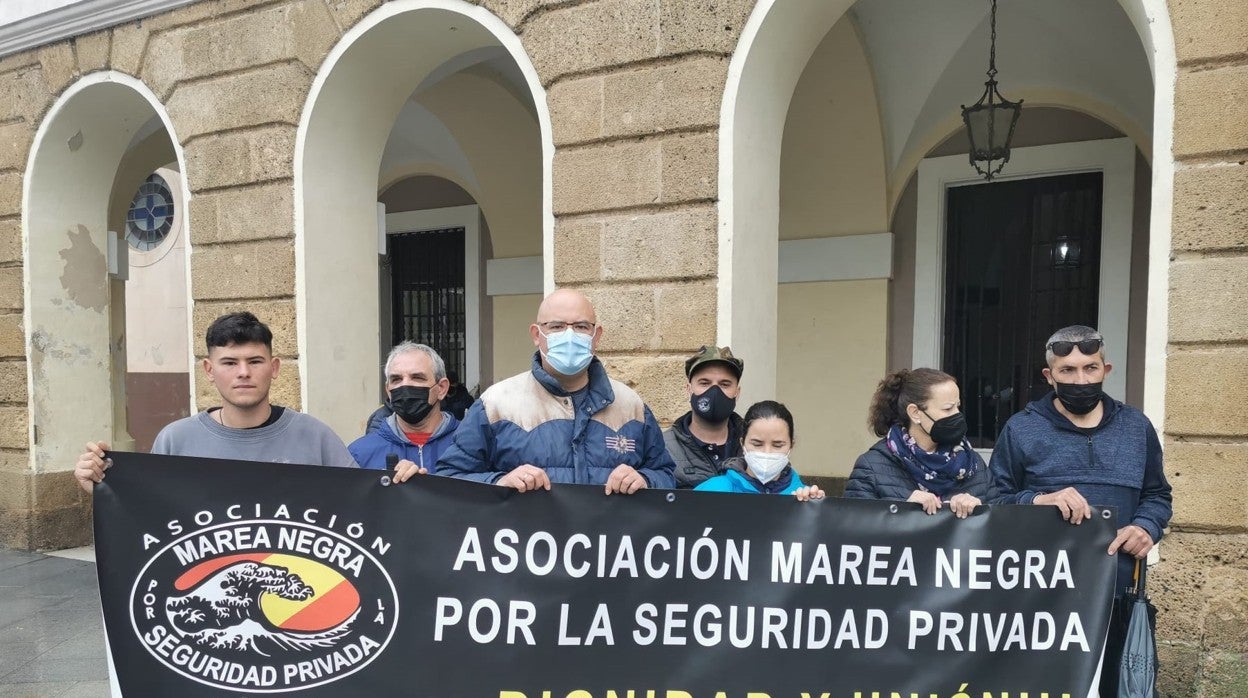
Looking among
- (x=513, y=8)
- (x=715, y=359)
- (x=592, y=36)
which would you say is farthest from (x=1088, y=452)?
(x=513, y=8)

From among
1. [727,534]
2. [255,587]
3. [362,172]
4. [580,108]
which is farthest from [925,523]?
[362,172]

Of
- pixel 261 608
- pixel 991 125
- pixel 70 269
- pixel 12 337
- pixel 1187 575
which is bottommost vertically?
pixel 1187 575

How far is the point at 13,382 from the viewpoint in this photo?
7.50 m

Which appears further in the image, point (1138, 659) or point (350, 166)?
point (350, 166)

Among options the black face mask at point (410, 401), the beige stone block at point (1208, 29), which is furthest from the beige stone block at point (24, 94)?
the beige stone block at point (1208, 29)

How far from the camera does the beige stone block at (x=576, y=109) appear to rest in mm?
4891

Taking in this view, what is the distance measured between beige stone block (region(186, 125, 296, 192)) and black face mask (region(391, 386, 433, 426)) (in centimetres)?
326

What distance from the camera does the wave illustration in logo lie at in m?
2.55

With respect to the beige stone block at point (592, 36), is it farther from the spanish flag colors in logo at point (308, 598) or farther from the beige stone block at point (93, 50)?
the beige stone block at point (93, 50)

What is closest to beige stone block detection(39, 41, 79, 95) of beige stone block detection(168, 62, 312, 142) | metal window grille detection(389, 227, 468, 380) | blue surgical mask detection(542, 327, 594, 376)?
beige stone block detection(168, 62, 312, 142)

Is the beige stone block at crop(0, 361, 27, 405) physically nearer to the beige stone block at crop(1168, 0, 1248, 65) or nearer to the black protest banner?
the black protest banner

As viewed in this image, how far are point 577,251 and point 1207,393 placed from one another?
3084mm

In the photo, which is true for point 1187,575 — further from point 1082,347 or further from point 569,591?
point 569,591

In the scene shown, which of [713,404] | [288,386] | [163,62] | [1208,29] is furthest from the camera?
[163,62]
